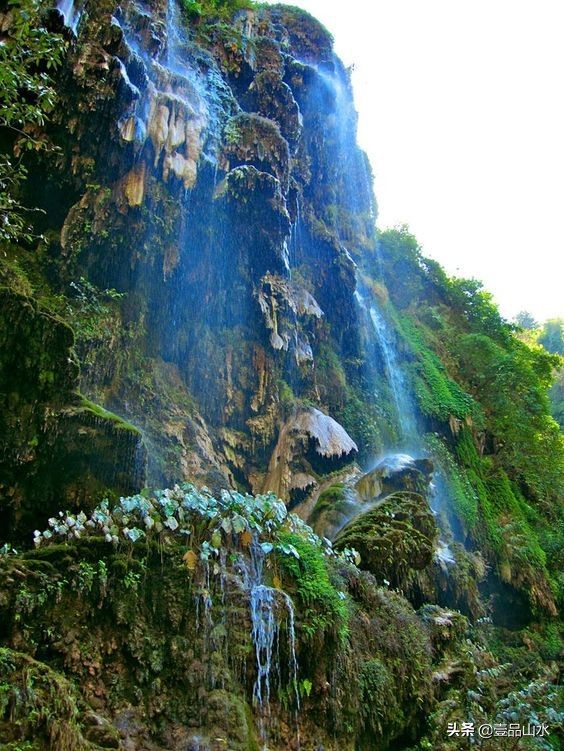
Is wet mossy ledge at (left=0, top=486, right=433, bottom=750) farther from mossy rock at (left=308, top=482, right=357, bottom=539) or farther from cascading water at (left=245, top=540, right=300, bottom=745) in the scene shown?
mossy rock at (left=308, top=482, right=357, bottom=539)

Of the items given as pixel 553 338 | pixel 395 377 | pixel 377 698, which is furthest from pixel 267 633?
pixel 553 338

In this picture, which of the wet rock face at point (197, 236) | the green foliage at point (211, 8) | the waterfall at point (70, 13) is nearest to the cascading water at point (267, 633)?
the wet rock face at point (197, 236)

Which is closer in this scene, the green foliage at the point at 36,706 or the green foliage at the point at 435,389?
the green foliage at the point at 36,706

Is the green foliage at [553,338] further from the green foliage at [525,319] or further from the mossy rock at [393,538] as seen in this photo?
the mossy rock at [393,538]

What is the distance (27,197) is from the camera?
10969 millimetres

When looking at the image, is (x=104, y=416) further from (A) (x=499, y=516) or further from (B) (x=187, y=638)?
(A) (x=499, y=516)

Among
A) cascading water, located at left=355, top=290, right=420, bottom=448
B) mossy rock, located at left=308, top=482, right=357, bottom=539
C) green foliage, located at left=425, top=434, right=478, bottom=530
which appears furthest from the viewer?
cascading water, located at left=355, top=290, right=420, bottom=448

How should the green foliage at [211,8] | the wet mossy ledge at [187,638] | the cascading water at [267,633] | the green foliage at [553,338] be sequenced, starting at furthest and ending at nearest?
1. the green foliage at [553,338]
2. the green foliage at [211,8]
3. the cascading water at [267,633]
4. the wet mossy ledge at [187,638]

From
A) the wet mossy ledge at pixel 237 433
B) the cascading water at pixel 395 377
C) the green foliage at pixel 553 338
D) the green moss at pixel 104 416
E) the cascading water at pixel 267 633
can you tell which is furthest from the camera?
the green foliage at pixel 553 338

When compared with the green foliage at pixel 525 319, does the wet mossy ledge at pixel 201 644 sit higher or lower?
lower

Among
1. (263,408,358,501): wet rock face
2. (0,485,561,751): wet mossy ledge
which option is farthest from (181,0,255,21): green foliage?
(0,485,561,751): wet mossy ledge

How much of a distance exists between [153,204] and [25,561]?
886 cm

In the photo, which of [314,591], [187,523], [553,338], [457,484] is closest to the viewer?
[187,523]

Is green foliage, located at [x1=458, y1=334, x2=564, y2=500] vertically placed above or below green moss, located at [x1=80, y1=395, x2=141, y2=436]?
above
